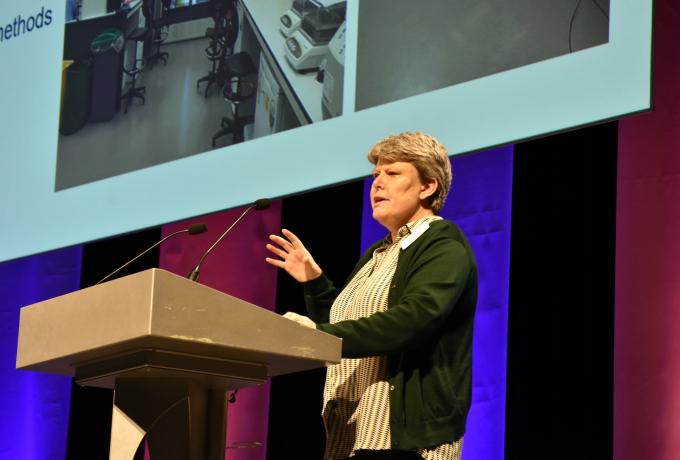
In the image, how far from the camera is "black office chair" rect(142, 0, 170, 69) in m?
4.15

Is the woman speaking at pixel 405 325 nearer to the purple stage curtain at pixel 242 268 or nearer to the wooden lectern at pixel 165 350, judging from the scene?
the wooden lectern at pixel 165 350

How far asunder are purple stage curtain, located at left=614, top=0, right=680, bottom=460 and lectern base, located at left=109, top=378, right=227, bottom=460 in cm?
171

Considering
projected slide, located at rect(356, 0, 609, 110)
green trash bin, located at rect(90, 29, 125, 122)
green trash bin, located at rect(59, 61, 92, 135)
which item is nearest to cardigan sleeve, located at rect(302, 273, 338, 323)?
projected slide, located at rect(356, 0, 609, 110)

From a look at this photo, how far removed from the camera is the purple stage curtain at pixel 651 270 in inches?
120

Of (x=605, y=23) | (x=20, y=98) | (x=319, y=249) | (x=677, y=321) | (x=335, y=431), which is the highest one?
(x=20, y=98)

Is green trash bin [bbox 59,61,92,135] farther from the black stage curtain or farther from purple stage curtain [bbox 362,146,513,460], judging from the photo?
the black stage curtain

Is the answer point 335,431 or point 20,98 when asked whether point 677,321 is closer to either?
point 335,431

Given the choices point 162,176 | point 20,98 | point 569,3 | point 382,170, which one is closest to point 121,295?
point 382,170

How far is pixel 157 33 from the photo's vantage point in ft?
13.7

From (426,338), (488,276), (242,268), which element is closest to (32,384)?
(242,268)

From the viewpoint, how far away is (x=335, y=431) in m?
2.14

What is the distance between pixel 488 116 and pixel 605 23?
432 millimetres

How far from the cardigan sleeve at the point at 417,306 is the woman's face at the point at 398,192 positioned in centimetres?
17

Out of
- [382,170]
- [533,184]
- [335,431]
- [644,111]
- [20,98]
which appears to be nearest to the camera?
[335,431]
